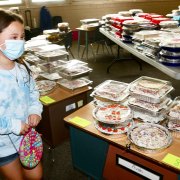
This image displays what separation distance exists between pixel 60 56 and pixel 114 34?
0.85 meters

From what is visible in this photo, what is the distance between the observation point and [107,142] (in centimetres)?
151

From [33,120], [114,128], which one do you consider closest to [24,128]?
[33,120]

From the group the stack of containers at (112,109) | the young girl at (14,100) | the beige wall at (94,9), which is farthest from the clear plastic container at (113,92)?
the beige wall at (94,9)

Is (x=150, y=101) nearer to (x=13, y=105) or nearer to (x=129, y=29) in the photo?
(x=13, y=105)

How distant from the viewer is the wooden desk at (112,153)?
130cm

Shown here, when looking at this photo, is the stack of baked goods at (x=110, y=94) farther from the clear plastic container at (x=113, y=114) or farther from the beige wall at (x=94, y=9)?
the beige wall at (x=94, y=9)

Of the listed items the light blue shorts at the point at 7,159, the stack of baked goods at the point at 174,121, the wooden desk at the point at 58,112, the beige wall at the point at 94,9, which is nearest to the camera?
the light blue shorts at the point at 7,159

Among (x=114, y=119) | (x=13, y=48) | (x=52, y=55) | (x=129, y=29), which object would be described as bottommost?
(x=114, y=119)

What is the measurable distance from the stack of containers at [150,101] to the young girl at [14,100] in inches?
25.2

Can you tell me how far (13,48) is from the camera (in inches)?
49.4

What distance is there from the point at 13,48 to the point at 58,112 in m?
0.95

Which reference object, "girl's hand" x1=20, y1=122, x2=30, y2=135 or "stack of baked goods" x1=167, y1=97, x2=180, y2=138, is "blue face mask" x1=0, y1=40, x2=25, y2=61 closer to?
"girl's hand" x1=20, y1=122, x2=30, y2=135

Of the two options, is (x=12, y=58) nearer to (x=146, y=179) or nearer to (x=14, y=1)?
(x=146, y=179)

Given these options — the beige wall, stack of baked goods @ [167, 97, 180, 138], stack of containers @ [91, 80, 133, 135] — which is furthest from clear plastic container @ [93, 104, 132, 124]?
the beige wall
